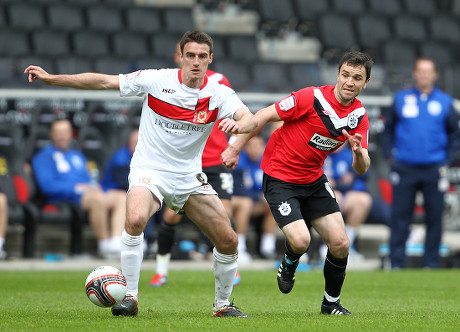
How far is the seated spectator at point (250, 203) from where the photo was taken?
12.1 metres

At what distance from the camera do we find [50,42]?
15.4 metres

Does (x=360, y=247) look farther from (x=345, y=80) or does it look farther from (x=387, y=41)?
(x=345, y=80)

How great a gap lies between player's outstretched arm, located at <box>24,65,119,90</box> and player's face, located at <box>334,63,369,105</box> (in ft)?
5.78

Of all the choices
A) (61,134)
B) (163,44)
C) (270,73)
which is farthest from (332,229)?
(163,44)

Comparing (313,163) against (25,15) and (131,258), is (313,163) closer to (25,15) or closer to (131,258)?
(131,258)

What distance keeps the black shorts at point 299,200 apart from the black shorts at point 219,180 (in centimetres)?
183

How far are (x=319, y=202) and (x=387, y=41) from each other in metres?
10.3

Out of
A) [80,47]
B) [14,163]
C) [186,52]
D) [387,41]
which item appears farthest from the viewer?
[387,41]

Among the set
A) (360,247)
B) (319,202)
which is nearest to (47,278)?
(319,202)

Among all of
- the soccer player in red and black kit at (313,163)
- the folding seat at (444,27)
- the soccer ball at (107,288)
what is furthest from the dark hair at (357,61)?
the folding seat at (444,27)

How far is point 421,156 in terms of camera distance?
11461mm

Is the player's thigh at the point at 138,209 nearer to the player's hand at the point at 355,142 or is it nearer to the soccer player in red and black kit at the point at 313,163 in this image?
the soccer player in red and black kit at the point at 313,163

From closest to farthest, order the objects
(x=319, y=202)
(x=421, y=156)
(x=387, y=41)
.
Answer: (x=319, y=202) < (x=421, y=156) < (x=387, y=41)

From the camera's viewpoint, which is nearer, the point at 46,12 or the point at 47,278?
the point at 47,278
